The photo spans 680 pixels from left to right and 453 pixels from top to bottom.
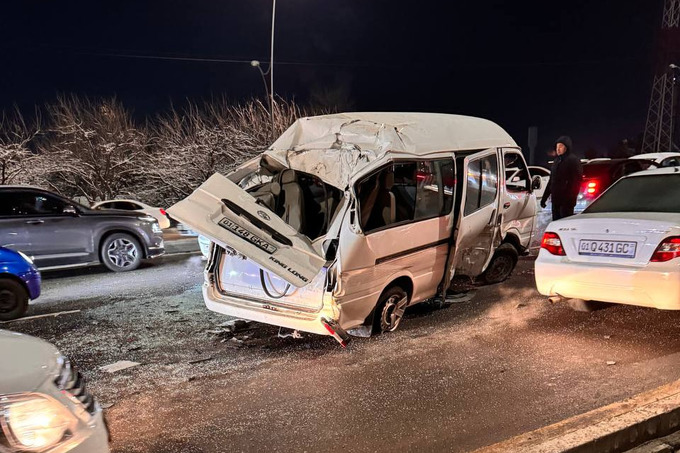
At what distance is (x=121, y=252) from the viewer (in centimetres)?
1042

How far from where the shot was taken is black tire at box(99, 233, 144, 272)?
10.2m

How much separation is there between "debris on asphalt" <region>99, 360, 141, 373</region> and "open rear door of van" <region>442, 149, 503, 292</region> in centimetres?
338

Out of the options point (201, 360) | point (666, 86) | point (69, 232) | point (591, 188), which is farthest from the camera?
point (666, 86)

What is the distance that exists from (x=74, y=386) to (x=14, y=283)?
4985mm

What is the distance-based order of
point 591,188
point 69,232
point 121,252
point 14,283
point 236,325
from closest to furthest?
point 236,325 → point 14,283 → point 69,232 → point 121,252 → point 591,188

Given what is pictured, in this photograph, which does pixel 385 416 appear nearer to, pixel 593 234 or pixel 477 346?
pixel 477 346

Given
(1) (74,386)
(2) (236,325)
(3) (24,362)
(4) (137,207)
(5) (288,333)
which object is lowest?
(4) (137,207)

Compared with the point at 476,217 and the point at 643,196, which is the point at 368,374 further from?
the point at 643,196

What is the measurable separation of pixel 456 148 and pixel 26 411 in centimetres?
501

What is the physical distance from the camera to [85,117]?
32.2 metres

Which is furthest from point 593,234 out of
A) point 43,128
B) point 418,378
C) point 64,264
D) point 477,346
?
point 43,128

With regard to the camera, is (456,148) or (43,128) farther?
(43,128)

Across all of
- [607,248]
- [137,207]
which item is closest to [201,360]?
[607,248]

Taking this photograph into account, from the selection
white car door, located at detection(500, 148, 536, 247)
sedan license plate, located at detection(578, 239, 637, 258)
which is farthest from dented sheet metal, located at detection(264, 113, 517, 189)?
sedan license plate, located at detection(578, 239, 637, 258)
